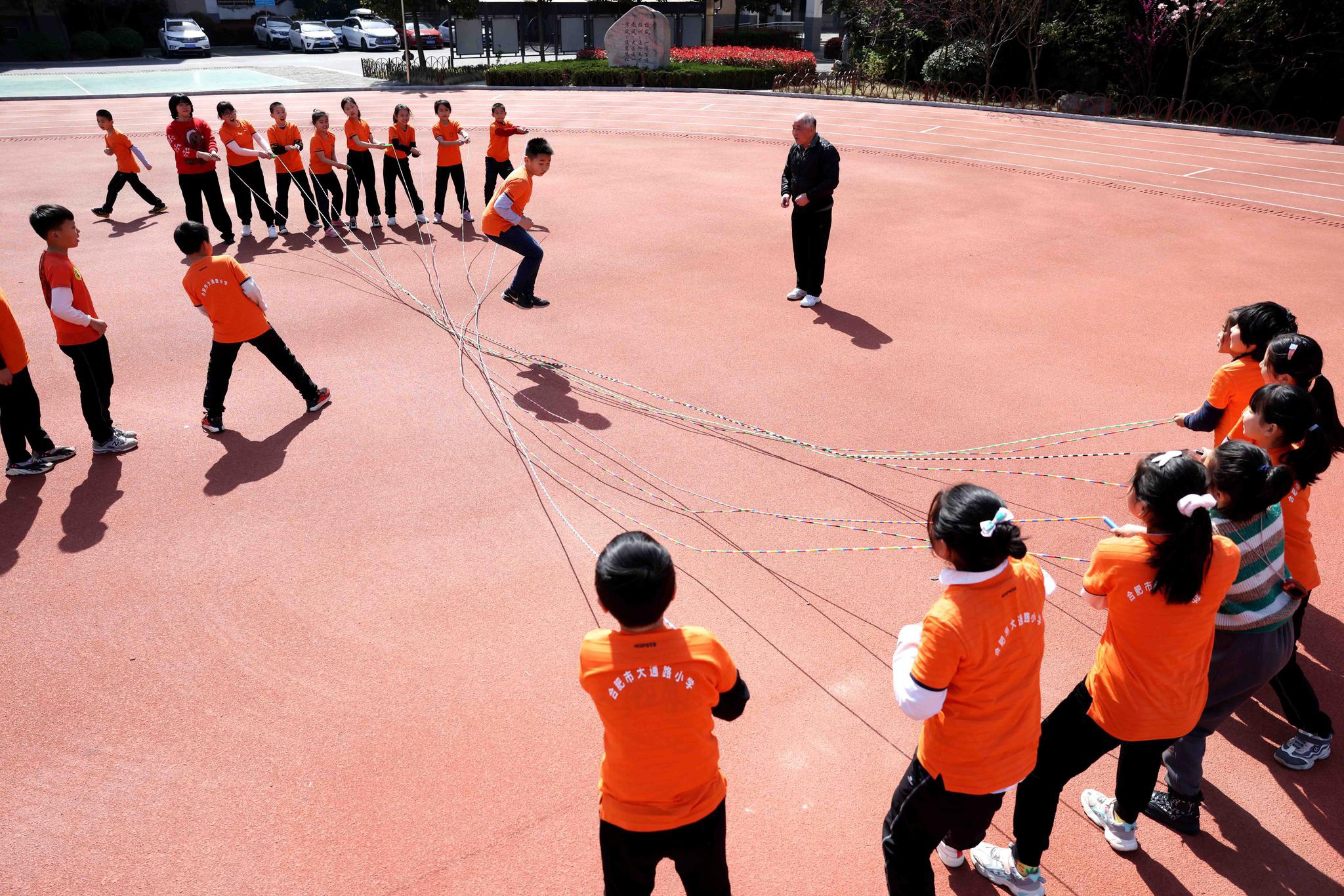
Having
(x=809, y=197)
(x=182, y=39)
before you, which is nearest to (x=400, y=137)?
(x=809, y=197)

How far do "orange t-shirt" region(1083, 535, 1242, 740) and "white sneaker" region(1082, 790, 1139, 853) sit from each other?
57 centimetres

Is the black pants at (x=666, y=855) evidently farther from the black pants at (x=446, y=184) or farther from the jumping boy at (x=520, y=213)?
the black pants at (x=446, y=184)

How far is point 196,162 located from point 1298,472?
38.5 feet

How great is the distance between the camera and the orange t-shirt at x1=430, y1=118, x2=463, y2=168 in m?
11.4

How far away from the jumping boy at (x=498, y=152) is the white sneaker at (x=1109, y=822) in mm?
10561

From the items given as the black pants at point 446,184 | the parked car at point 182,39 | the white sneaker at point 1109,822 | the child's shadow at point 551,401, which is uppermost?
the parked car at point 182,39

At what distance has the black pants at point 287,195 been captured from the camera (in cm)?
1148

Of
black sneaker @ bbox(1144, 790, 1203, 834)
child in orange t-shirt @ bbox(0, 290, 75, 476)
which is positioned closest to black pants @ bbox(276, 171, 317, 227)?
child in orange t-shirt @ bbox(0, 290, 75, 476)

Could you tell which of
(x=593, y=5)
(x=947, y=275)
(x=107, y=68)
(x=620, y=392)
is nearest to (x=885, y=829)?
(x=620, y=392)

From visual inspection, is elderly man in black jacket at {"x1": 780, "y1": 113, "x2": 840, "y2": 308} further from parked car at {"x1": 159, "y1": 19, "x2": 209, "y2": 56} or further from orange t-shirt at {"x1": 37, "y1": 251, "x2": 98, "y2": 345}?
parked car at {"x1": 159, "y1": 19, "x2": 209, "y2": 56}

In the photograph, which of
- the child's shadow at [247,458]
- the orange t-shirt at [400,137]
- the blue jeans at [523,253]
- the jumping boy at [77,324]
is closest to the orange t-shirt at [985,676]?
the child's shadow at [247,458]

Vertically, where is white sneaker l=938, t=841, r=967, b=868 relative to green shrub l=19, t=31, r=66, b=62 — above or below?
below

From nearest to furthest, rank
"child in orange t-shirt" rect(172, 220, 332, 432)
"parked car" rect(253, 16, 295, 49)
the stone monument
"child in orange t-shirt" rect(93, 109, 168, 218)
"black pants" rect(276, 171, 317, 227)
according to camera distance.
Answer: "child in orange t-shirt" rect(172, 220, 332, 432) → "child in orange t-shirt" rect(93, 109, 168, 218) → "black pants" rect(276, 171, 317, 227) → the stone monument → "parked car" rect(253, 16, 295, 49)

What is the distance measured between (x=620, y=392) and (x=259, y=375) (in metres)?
3.22
